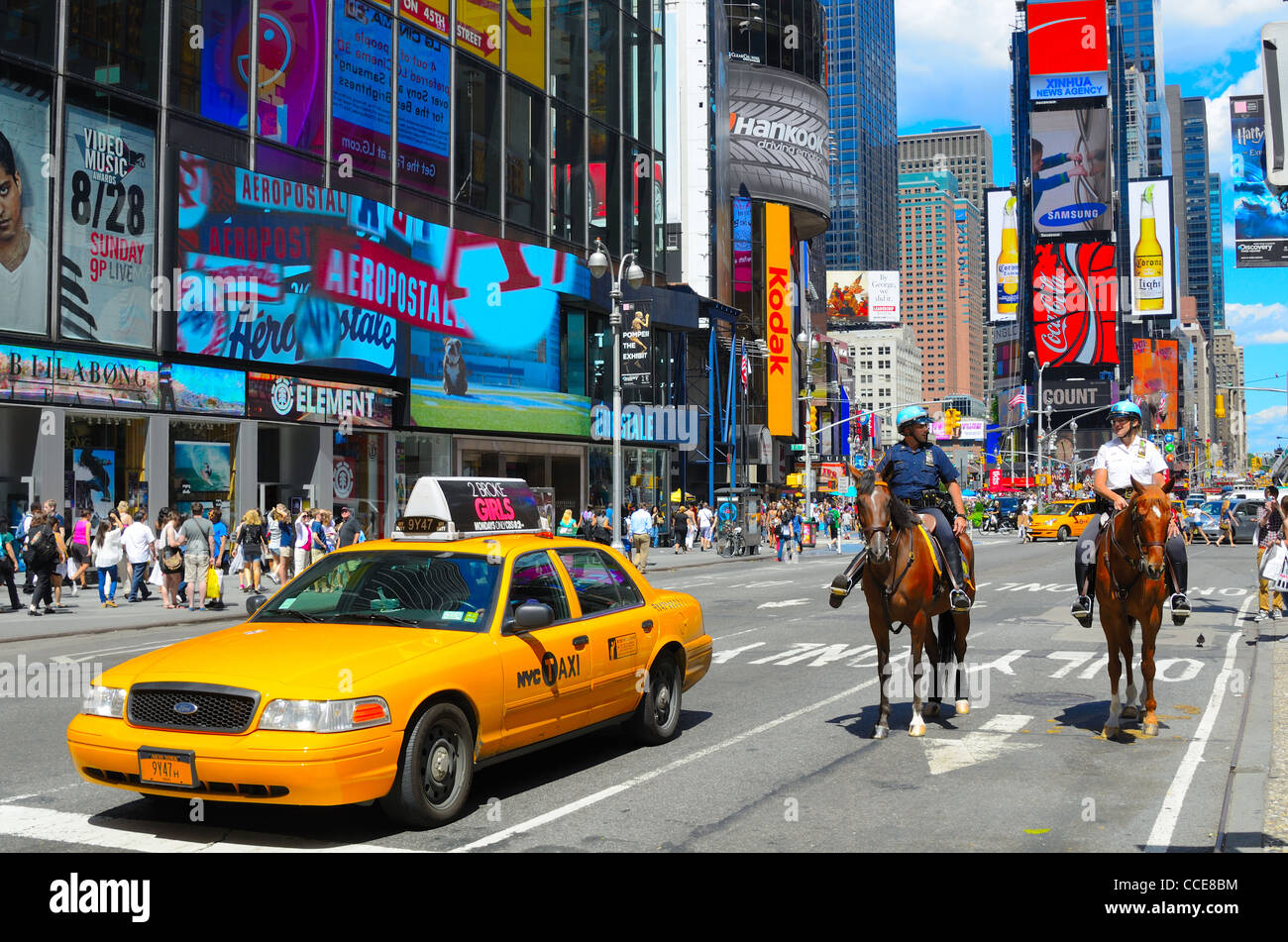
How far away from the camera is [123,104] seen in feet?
95.3

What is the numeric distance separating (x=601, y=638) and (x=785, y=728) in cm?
230

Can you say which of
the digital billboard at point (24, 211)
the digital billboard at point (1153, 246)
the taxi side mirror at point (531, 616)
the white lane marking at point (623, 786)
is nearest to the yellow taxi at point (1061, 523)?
the digital billboard at point (24, 211)

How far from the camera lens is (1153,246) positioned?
182m

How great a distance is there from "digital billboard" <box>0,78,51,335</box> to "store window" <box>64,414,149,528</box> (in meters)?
2.72

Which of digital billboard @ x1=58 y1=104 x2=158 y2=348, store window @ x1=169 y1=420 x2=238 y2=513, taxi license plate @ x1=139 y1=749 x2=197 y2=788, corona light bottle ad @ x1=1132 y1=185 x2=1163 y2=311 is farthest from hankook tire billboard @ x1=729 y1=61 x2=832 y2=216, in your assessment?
corona light bottle ad @ x1=1132 y1=185 x2=1163 y2=311

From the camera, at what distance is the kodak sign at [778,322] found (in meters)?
83.4

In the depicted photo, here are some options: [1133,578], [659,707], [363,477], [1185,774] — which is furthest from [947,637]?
[363,477]

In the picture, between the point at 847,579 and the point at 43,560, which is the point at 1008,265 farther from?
the point at 847,579

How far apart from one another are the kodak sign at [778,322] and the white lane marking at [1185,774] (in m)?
69.8

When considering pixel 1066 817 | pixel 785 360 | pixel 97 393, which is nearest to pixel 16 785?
pixel 1066 817

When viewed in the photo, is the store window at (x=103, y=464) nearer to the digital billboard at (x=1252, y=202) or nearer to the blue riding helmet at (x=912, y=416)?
the blue riding helmet at (x=912, y=416)

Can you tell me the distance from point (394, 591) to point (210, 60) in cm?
2833

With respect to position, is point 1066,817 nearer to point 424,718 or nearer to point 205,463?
point 424,718

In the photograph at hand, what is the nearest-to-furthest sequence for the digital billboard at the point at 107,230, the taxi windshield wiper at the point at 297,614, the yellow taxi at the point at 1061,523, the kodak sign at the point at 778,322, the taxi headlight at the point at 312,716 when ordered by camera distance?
the taxi headlight at the point at 312,716 < the taxi windshield wiper at the point at 297,614 < the digital billboard at the point at 107,230 < the yellow taxi at the point at 1061,523 < the kodak sign at the point at 778,322
